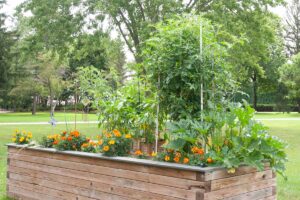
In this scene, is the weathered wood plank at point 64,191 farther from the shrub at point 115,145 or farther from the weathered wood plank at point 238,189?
the weathered wood plank at point 238,189

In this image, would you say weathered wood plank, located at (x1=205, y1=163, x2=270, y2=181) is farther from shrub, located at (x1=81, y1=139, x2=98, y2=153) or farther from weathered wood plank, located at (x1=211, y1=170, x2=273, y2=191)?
shrub, located at (x1=81, y1=139, x2=98, y2=153)

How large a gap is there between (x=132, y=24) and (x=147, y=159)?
12.6 metres

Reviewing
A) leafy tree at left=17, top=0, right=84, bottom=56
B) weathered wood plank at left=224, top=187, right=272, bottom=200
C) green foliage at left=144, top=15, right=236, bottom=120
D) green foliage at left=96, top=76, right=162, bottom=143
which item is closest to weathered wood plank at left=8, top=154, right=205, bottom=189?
weathered wood plank at left=224, top=187, right=272, bottom=200

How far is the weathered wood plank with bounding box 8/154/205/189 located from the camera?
3.48m

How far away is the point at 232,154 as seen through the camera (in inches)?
142

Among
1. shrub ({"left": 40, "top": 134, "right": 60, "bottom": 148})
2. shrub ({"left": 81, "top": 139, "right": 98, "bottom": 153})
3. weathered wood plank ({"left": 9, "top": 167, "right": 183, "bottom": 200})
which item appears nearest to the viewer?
weathered wood plank ({"left": 9, "top": 167, "right": 183, "bottom": 200})

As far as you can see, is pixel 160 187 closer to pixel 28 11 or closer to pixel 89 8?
pixel 89 8

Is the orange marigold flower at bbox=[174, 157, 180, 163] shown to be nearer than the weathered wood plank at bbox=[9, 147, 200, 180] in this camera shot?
No

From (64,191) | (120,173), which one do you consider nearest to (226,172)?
(120,173)

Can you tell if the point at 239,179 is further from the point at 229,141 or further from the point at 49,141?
the point at 49,141

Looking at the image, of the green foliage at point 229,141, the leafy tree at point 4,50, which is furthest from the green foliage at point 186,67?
the leafy tree at point 4,50

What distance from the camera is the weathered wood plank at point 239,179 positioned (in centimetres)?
348

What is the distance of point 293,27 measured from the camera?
48062mm

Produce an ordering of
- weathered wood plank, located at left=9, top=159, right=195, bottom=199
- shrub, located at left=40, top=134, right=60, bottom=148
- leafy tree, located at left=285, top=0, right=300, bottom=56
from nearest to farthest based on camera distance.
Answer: weathered wood plank, located at left=9, top=159, right=195, bottom=199 → shrub, located at left=40, top=134, right=60, bottom=148 → leafy tree, located at left=285, top=0, right=300, bottom=56
